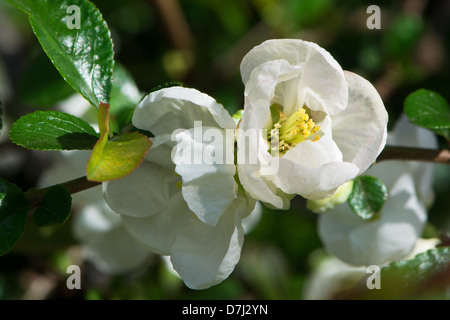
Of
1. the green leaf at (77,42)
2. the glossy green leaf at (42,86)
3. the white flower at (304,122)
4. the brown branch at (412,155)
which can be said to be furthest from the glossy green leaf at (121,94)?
the brown branch at (412,155)

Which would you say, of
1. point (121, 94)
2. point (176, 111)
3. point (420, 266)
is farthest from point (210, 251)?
point (121, 94)

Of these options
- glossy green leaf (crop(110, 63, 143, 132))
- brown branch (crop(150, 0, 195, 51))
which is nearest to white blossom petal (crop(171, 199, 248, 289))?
glossy green leaf (crop(110, 63, 143, 132))

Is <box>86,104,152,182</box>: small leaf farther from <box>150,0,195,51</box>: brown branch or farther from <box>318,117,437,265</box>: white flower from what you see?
<box>150,0,195,51</box>: brown branch

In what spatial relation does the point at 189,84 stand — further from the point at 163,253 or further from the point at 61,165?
the point at 163,253

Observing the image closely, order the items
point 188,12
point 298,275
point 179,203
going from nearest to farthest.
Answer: point 179,203, point 298,275, point 188,12

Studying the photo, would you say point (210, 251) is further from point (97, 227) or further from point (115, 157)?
point (97, 227)

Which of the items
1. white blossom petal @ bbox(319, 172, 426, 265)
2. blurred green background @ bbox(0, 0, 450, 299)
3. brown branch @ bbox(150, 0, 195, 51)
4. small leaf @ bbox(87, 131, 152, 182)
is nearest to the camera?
small leaf @ bbox(87, 131, 152, 182)
